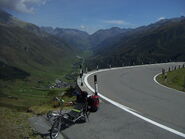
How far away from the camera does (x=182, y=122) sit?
29.8 ft

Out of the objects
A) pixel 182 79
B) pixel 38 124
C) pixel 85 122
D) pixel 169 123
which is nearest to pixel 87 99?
pixel 85 122

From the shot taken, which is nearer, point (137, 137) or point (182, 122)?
point (137, 137)

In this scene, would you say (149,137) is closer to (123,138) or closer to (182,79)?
(123,138)

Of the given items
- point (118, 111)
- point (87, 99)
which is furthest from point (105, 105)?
point (87, 99)

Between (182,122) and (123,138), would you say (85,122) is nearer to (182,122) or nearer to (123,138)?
(123,138)

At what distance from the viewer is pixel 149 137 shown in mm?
7320

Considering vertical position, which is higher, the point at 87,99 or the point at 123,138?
the point at 87,99

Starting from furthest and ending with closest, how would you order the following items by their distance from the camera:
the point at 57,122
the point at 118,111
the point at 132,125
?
1. the point at 118,111
2. the point at 132,125
3. the point at 57,122

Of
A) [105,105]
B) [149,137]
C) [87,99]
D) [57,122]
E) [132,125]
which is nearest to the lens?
[149,137]

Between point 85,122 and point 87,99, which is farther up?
point 87,99

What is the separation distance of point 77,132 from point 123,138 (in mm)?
1458

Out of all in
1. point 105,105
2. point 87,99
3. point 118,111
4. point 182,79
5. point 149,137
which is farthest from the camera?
point 182,79

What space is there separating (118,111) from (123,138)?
3479 mm

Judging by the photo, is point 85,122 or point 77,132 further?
point 85,122
